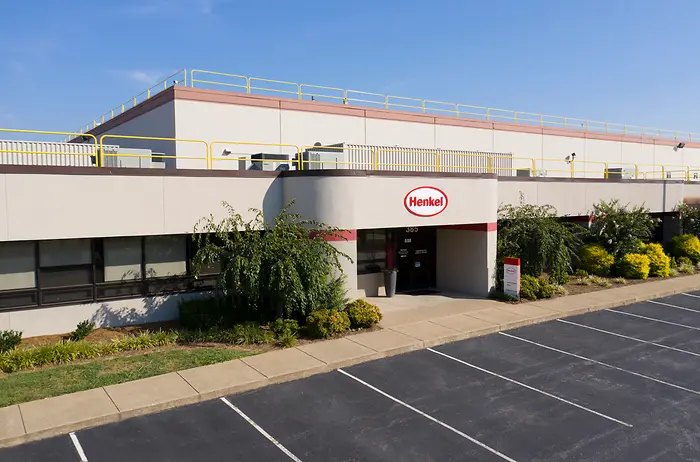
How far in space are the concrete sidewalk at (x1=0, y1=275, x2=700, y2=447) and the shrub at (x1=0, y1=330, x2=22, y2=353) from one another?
140 inches

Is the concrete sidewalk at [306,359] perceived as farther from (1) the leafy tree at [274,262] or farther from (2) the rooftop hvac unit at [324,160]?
(2) the rooftop hvac unit at [324,160]

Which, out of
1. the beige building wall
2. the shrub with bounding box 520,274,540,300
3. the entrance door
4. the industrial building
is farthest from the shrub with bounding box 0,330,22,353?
the beige building wall

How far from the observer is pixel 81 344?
40.2ft

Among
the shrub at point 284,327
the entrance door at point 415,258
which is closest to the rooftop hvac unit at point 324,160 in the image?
the entrance door at point 415,258

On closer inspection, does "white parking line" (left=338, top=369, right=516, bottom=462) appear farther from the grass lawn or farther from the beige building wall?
the beige building wall

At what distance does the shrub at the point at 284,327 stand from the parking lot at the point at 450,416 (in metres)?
2.55

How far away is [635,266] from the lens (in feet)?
71.9

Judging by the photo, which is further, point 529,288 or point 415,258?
point 415,258

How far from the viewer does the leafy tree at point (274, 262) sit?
1330 cm

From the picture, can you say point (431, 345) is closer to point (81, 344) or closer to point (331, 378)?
point (331, 378)

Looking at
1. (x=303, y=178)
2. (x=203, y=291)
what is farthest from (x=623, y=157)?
(x=203, y=291)

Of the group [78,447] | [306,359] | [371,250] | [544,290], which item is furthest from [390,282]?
[78,447]

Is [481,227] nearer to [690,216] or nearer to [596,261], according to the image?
[596,261]

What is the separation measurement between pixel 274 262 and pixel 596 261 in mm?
15072
